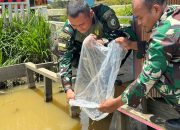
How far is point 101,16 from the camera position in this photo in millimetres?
3354

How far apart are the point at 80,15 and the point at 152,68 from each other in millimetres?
1018

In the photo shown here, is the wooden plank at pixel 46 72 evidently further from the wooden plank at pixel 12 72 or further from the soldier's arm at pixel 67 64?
the soldier's arm at pixel 67 64

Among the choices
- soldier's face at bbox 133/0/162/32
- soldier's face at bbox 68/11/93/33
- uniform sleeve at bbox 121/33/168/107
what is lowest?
uniform sleeve at bbox 121/33/168/107

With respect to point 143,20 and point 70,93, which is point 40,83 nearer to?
point 70,93

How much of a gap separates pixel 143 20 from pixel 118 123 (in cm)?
175

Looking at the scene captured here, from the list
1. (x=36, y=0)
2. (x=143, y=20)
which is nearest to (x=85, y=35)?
(x=143, y=20)

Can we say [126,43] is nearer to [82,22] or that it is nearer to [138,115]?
[82,22]

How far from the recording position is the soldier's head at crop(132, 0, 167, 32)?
2176 millimetres

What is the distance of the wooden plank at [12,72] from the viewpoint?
664 centimetres

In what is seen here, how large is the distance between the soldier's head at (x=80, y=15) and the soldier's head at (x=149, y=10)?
751mm

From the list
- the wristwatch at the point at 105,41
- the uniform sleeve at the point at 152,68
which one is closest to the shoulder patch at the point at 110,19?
the wristwatch at the point at 105,41

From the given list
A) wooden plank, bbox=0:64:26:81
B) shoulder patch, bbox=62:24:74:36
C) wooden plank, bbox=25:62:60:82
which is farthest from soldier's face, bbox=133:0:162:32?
wooden plank, bbox=0:64:26:81

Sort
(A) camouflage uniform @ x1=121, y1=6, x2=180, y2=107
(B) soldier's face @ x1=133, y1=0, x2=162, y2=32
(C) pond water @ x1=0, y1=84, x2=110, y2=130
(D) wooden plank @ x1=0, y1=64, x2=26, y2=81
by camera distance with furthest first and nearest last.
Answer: (D) wooden plank @ x1=0, y1=64, x2=26, y2=81 → (C) pond water @ x1=0, y1=84, x2=110, y2=130 → (B) soldier's face @ x1=133, y1=0, x2=162, y2=32 → (A) camouflage uniform @ x1=121, y1=6, x2=180, y2=107

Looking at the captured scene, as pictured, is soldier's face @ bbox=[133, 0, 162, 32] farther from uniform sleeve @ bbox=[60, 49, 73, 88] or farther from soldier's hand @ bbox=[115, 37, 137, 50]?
uniform sleeve @ bbox=[60, 49, 73, 88]
